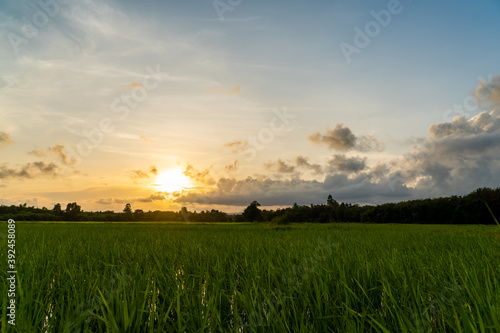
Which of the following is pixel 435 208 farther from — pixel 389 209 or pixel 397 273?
pixel 397 273

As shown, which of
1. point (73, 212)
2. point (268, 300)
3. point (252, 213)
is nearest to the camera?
point (268, 300)

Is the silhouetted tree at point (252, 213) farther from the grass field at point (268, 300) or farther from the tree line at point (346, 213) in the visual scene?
the grass field at point (268, 300)

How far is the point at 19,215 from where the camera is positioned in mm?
56781

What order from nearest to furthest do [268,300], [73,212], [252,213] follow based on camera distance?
[268,300], [252,213], [73,212]

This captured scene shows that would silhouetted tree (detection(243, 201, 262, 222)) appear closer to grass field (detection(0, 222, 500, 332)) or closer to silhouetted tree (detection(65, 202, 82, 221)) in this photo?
silhouetted tree (detection(65, 202, 82, 221))

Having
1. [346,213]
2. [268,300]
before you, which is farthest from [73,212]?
[268,300]

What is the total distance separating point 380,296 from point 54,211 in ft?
248

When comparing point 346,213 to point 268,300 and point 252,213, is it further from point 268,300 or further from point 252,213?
point 268,300

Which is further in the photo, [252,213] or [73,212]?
[73,212]

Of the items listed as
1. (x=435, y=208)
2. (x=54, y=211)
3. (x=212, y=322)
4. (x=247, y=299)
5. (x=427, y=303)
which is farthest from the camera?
(x=54, y=211)

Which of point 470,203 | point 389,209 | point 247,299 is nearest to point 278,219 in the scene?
point 247,299

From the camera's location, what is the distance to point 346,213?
238ft

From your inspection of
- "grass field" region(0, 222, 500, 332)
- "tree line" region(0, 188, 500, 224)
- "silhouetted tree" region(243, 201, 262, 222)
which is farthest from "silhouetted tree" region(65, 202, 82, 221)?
"grass field" region(0, 222, 500, 332)

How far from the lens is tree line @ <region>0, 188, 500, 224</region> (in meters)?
52.6
